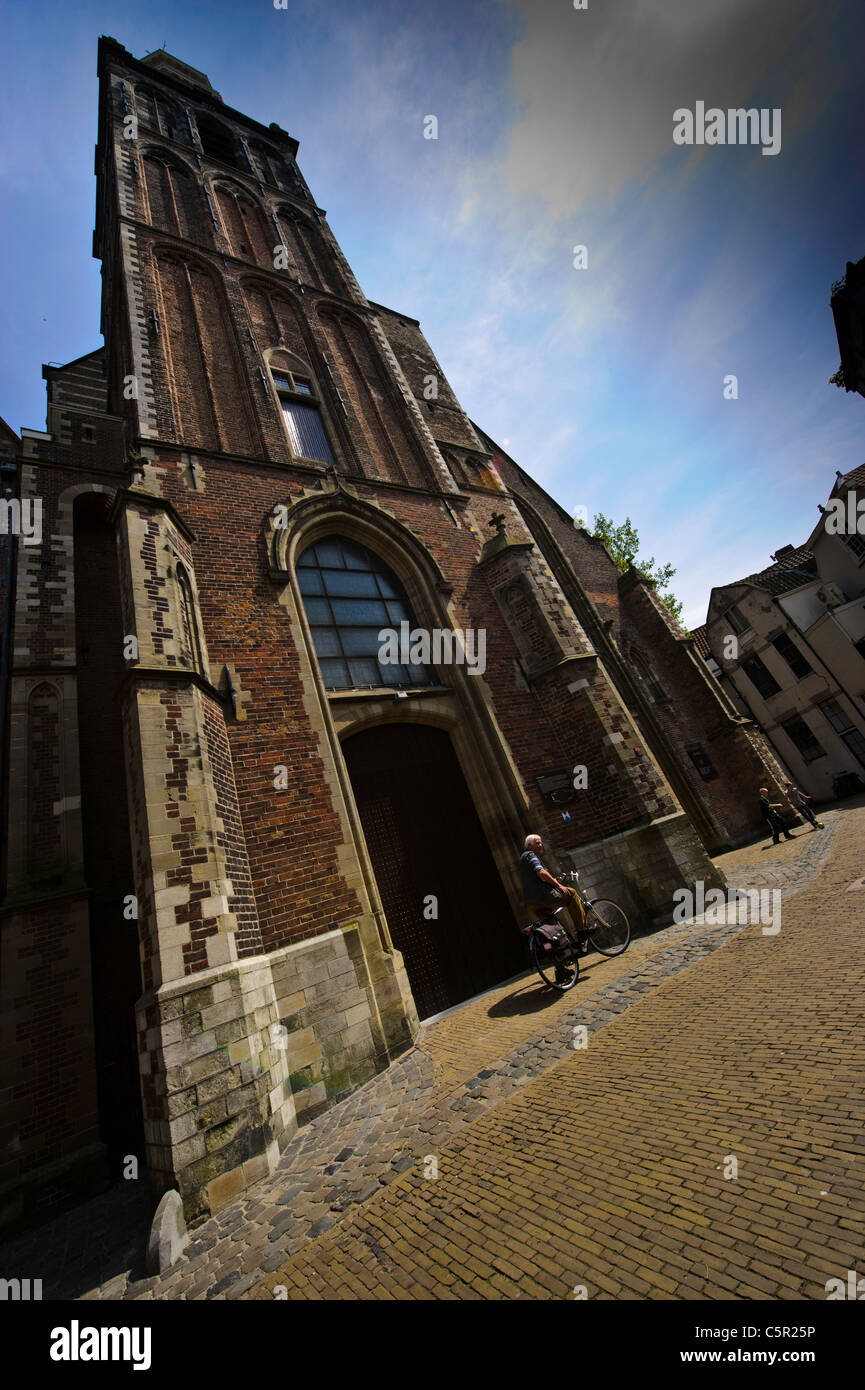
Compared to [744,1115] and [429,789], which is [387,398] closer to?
[429,789]

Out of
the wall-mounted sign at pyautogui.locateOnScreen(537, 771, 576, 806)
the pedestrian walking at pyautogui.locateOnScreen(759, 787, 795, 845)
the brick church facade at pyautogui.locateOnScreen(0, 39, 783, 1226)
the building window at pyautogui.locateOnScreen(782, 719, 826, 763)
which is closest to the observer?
the brick church facade at pyautogui.locateOnScreen(0, 39, 783, 1226)

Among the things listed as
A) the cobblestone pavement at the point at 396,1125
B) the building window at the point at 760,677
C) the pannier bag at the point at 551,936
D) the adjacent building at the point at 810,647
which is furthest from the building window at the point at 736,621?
the pannier bag at the point at 551,936

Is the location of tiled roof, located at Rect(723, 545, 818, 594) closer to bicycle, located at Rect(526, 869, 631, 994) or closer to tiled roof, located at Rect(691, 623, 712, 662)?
tiled roof, located at Rect(691, 623, 712, 662)

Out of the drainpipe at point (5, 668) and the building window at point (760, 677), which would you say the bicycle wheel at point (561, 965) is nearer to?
the drainpipe at point (5, 668)

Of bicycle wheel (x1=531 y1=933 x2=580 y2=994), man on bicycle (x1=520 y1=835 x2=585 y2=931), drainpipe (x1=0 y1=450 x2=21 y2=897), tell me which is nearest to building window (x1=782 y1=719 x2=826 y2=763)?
man on bicycle (x1=520 y1=835 x2=585 y2=931)

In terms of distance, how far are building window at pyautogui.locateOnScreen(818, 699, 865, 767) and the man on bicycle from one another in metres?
22.1

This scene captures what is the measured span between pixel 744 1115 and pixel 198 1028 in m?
4.04

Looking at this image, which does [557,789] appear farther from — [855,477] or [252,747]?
[855,477]

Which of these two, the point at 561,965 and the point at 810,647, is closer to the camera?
the point at 561,965

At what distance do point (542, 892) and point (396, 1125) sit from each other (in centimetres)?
274

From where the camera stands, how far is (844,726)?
22.0m

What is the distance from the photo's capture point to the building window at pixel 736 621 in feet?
85.1

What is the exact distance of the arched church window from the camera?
635 cm

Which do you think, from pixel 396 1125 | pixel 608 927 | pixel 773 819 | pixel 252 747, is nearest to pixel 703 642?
pixel 773 819
